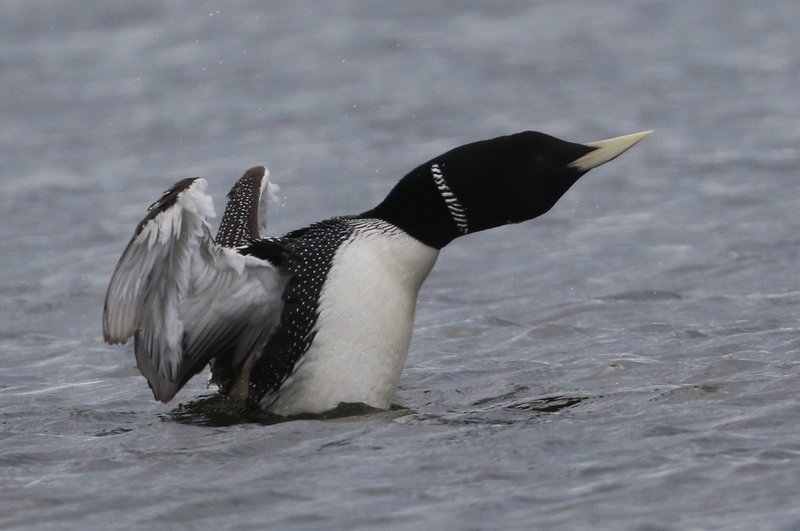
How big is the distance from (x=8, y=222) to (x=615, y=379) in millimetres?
4906

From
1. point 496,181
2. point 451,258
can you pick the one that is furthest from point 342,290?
point 451,258

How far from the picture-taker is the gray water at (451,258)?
4.68m

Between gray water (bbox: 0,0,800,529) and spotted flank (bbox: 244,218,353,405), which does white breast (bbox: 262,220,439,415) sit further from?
gray water (bbox: 0,0,800,529)

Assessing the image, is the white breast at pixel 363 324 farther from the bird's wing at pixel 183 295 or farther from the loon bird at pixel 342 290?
the bird's wing at pixel 183 295

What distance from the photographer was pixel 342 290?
552 centimetres

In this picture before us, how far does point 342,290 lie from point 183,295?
1.84ft

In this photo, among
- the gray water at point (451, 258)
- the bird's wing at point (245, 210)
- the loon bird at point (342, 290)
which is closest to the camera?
the gray water at point (451, 258)

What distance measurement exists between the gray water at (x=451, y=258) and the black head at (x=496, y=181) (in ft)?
2.35

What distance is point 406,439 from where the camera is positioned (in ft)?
17.2

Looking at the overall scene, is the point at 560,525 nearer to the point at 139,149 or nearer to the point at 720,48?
the point at 139,149

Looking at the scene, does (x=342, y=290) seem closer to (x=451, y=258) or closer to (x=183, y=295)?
(x=183, y=295)

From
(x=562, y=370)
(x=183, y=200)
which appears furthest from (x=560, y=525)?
(x=562, y=370)

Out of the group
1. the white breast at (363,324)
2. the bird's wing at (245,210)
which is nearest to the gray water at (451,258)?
the white breast at (363,324)

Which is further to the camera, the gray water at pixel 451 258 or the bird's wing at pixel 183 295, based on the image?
the bird's wing at pixel 183 295
